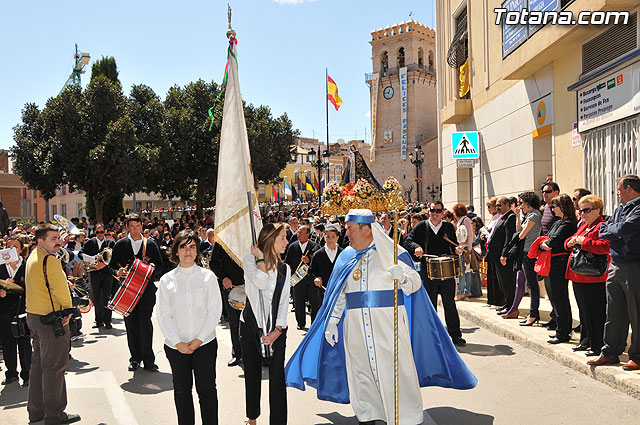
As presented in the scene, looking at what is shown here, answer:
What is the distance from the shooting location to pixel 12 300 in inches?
269

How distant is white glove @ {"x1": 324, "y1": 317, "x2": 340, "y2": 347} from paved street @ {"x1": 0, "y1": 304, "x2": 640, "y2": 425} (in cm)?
87

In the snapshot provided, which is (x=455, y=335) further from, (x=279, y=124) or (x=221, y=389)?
(x=279, y=124)

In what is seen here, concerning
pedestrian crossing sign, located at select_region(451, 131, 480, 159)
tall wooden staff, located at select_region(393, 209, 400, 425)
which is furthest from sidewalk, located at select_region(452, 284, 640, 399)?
pedestrian crossing sign, located at select_region(451, 131, 480, 159)

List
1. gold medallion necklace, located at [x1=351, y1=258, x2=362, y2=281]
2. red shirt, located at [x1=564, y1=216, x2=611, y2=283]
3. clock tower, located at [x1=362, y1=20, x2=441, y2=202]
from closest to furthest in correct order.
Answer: gold medallion necklace, located at [x1=351, y1=258, x2=362, y2=281]
red shirt, located at [x1=564, y1=216, x2=611, y2=283]
clock tower, located at [x1=362, y1=20, x2=441, y2=202]

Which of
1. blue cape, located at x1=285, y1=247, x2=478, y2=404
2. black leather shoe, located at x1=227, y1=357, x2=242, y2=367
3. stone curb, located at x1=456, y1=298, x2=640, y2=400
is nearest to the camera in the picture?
blue cape, located at x1=285, y1=247, x2=478, y2=404

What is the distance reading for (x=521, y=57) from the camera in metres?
13.4

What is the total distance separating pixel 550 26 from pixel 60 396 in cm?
1135

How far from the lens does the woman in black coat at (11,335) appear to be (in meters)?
6.69

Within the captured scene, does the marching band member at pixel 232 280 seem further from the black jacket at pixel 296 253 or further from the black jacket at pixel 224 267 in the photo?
the black jacket at pixel 296 253

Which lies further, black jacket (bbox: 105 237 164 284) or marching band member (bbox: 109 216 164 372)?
black jacket (bbox: 105 237 164 284)

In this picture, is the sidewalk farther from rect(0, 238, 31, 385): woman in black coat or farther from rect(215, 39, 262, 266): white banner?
rect(0, 238, 31, 385): woman in black coat

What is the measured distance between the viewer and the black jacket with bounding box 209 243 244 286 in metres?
7.49

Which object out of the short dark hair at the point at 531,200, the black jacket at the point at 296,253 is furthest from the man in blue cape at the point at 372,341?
the black jacket at the point at 296,253

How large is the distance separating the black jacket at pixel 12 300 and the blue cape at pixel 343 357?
12.4ft
